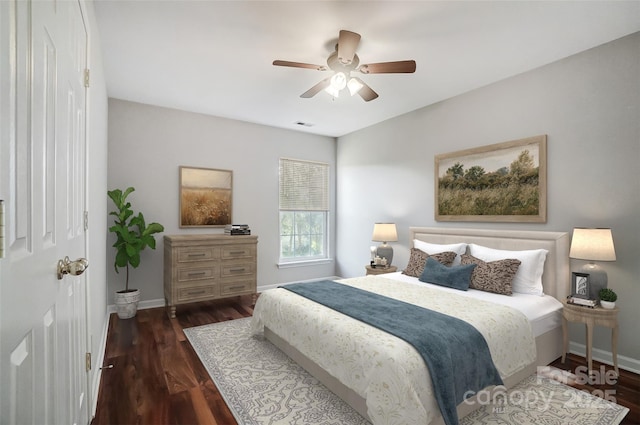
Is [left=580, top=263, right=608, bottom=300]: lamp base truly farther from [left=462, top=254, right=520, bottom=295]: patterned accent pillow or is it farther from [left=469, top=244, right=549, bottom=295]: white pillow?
[left=462, top=254, right=520, bottom=295]: patterned accent pillow

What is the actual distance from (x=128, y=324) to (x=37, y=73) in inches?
140

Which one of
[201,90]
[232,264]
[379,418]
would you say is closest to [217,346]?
[232,264]

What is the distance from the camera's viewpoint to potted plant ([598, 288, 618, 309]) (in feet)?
8.22

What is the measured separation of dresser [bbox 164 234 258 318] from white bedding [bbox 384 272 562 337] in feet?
9.03

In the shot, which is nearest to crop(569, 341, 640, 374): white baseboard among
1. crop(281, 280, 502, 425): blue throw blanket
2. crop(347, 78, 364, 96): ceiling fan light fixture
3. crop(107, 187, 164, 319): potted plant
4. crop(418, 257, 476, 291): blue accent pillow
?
crop(418, 257, 476, 291): blue accent pillow

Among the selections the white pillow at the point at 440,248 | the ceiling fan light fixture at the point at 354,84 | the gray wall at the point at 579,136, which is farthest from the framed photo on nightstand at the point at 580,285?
the ceiling fan light fixture at the point at 354,84

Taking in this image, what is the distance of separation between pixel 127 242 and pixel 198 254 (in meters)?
0.82

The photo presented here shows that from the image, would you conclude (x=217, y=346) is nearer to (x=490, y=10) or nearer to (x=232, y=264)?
(x=232, y=264)

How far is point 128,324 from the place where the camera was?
3.66 meters

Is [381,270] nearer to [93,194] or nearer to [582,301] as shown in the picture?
[582,301]

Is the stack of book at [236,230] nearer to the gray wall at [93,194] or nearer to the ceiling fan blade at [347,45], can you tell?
the gray wall at [93,194]

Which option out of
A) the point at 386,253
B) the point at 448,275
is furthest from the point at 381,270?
the point at 448,275

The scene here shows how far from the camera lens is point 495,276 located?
3.03 metres

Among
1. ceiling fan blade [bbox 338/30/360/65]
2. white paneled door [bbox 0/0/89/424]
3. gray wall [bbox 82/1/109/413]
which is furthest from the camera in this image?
ceiling fan blade [bbox 338/30/360/65]
